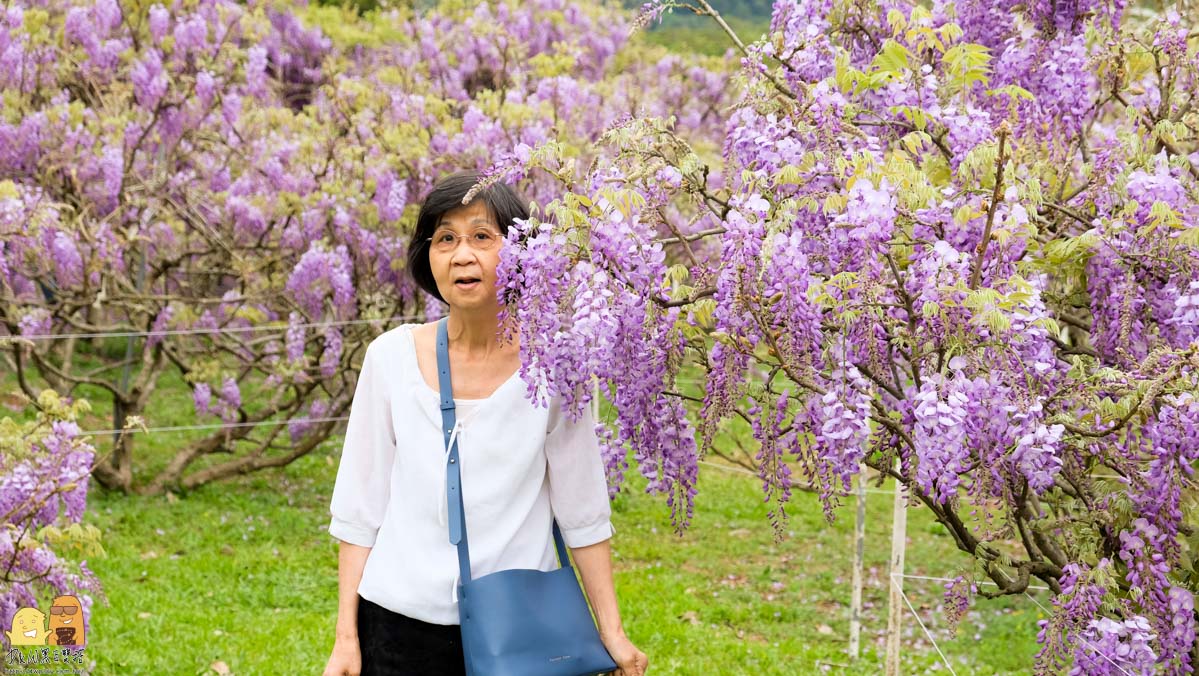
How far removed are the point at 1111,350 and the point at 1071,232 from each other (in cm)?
40

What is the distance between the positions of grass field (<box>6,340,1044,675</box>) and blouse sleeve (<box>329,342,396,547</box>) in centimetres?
251

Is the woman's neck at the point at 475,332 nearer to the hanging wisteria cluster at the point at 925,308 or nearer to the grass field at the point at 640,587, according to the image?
the hanging wisteria cluster at the point at 925,308

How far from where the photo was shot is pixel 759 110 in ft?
8.47

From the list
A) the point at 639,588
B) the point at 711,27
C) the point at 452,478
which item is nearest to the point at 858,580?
the point at 639,588

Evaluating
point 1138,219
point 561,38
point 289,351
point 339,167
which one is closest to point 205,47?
point 339,167

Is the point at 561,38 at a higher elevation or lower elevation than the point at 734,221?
higher

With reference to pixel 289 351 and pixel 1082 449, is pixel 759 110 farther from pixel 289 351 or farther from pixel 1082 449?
pixel 289 351

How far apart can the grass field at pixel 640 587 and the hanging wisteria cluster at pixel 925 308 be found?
209 centimetres

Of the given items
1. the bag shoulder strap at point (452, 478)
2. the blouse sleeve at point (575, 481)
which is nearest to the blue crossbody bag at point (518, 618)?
the bag shoulder strap at point (452, 478)

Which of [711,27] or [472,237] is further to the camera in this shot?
[711,27]

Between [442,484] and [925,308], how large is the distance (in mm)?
973

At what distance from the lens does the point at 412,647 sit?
2258 mm

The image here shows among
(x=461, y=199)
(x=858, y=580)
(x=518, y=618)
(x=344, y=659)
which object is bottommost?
(x=858, y=580)

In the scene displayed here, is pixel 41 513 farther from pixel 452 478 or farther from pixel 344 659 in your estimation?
pixel 452 478
